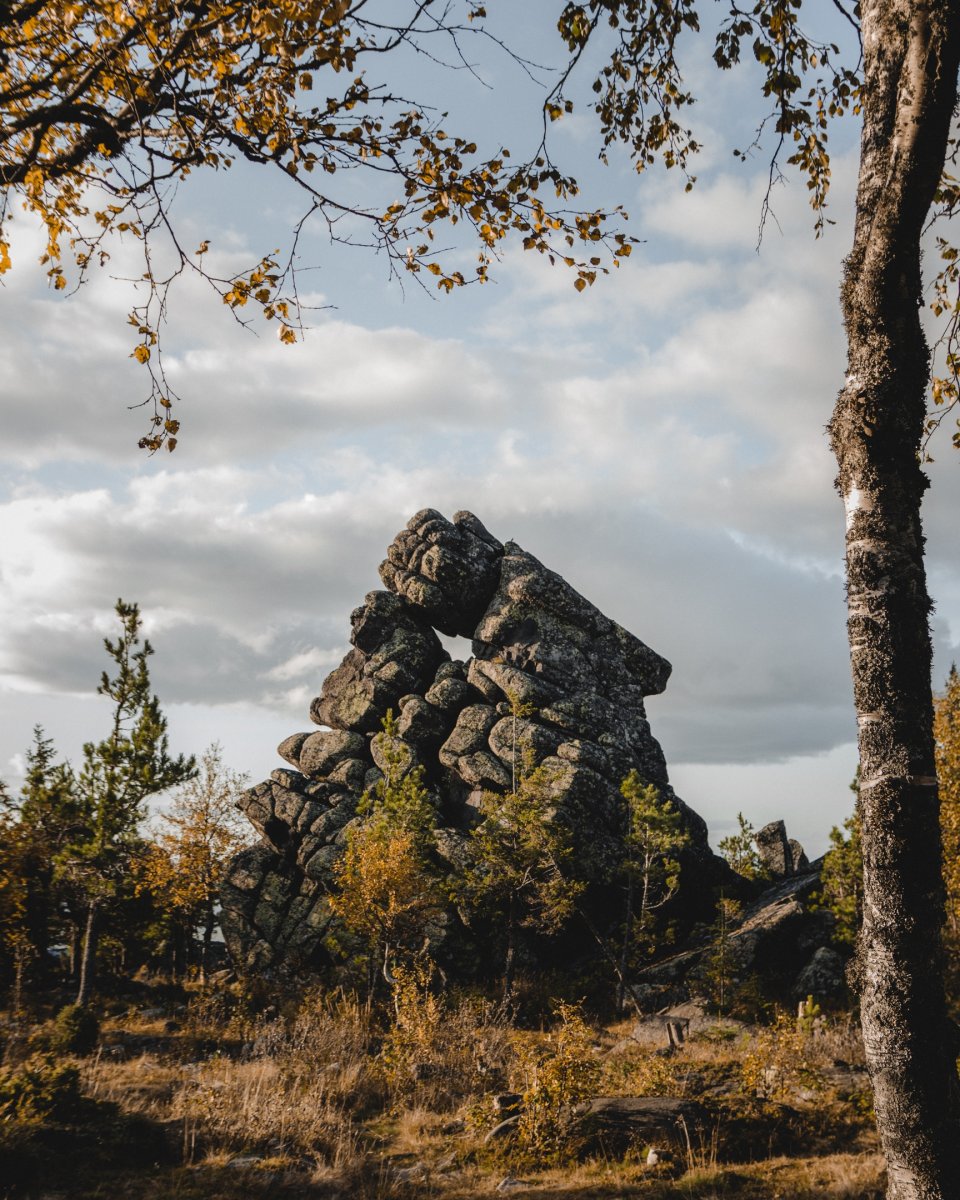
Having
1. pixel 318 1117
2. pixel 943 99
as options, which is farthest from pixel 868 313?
pixel 318 1117

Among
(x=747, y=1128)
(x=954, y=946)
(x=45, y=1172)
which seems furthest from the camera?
(x=954, y=946)

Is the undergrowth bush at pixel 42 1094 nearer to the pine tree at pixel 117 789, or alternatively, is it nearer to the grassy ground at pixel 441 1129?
the grassy ground at pixel 441 1129

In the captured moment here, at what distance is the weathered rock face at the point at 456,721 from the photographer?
3356cm

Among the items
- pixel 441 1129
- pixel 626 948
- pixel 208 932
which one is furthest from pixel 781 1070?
pixel 208 932

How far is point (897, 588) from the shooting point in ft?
15.0

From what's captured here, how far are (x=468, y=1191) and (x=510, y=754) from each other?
24512mm

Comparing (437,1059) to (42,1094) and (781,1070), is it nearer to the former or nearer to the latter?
(781,1070)

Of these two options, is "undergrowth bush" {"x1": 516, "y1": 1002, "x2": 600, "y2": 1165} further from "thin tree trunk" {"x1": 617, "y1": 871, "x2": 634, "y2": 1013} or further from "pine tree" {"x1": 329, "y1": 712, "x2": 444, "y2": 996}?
"thin tree trunk" {"x1": 617, "y1": 871, "x2": 634, "y2": 1013}

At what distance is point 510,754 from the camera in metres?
34.7

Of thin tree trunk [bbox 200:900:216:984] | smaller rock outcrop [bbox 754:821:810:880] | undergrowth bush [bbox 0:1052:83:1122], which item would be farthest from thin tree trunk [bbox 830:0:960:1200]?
smaller rock outcrop [bbox 754:821:810:880]

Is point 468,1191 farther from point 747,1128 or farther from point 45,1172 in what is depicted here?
point 45,1172

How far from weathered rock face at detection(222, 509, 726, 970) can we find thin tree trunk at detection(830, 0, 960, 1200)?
27.6 meters

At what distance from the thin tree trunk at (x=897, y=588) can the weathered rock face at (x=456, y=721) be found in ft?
90.4

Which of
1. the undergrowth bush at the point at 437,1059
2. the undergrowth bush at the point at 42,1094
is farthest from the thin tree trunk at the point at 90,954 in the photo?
the undergrowth bush at the point at 42,1094
